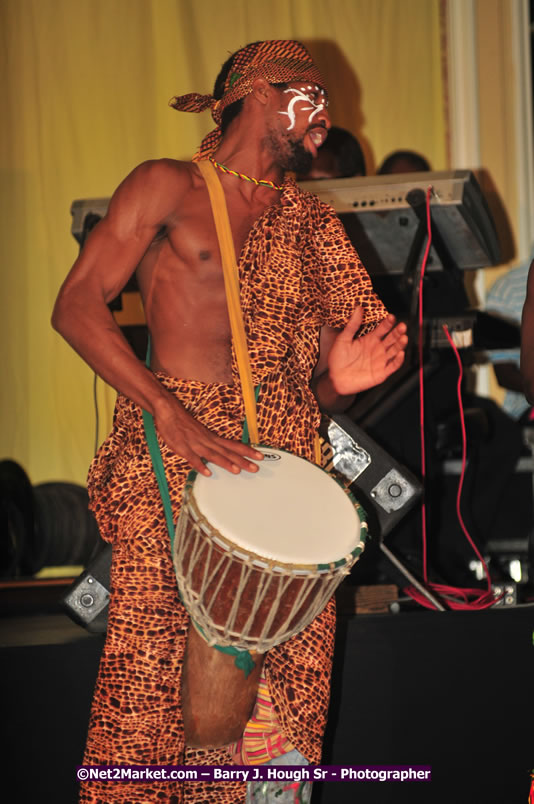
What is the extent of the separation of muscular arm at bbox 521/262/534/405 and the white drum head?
0.64 m

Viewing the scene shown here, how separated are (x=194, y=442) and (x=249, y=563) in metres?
0.23

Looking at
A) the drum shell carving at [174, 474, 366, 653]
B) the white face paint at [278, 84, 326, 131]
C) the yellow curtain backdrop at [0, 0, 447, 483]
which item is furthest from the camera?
the yellow curtain backdrop at [0, 0, 447, 483]

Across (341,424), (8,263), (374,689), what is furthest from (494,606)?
(8,263)

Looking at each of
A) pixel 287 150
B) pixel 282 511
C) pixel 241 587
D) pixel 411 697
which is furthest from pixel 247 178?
pixel 411 697

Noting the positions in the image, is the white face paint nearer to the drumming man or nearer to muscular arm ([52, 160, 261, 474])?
the drumming man

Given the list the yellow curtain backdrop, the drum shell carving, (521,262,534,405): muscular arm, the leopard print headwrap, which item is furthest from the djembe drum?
the yellow curtain backdrop

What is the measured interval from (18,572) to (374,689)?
1872 millimetres

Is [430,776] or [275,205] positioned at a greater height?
[275,205]

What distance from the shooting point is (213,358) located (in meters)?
1.72

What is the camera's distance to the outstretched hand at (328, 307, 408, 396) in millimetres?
1758

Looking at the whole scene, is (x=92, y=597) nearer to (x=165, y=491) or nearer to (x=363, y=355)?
(x=165, y=491)

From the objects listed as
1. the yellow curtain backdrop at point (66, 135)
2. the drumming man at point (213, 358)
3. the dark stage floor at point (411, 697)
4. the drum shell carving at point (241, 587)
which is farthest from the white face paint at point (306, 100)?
the yellow curtain backdrop at point (66, 135)

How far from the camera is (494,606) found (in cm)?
254

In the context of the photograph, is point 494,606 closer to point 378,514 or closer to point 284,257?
point 378,514
